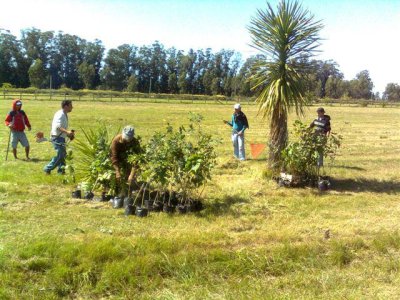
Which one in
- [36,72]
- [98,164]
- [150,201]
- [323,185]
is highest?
[36,72]

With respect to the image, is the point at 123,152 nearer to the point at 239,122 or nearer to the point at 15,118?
the point at 15,118

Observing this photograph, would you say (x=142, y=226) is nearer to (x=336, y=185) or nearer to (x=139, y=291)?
(x=139, y=291)

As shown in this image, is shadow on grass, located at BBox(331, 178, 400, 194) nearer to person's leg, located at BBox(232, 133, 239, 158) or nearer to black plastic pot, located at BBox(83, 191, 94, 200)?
person's leg, located at BBox(232, 133, 239, 158)

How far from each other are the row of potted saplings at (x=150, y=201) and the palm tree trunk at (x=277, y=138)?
3000 millimetres

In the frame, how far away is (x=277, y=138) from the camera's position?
9.83 meters

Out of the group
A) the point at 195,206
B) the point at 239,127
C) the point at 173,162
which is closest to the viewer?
the point at 173,162

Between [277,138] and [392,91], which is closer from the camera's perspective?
[277,138]

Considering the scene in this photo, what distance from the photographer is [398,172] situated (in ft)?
37.9

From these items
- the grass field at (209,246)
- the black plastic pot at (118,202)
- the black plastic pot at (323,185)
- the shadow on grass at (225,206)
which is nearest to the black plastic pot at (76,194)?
the grass field at (209,246)

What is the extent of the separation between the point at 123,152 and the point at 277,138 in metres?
3.93

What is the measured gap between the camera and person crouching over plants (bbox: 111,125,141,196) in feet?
23.9

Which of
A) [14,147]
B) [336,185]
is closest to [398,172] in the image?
[336,185]

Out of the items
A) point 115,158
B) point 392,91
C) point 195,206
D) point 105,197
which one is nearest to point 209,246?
point 195,206

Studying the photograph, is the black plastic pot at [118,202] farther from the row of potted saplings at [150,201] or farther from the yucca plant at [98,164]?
the yucca plant at [98,164]
